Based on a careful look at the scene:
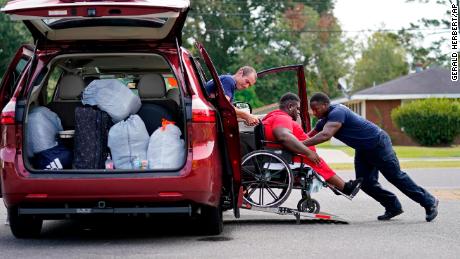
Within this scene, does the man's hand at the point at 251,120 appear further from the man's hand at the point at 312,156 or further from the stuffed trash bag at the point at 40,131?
the stuffed trash bag at the point at 40,131

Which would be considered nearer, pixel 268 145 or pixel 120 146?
pixel 120 146

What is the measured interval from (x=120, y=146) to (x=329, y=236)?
213cm

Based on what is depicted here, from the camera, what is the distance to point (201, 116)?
848 cm

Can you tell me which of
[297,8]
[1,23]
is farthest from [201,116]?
[297,8]

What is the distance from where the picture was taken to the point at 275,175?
35.1 feet

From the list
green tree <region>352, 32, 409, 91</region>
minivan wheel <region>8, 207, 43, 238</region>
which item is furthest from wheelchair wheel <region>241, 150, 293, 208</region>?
green tree <region>352, 32, 409, 91</region>

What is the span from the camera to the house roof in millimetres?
49938

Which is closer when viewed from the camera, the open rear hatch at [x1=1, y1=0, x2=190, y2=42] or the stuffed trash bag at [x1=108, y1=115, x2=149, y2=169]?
the open rear hatch at [x1=1, y1=0, x2=190, y2=42]

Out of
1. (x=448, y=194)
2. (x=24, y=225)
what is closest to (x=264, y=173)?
(x=24, y=225)

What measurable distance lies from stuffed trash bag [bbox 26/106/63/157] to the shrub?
3420cm

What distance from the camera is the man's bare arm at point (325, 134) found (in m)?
10.7

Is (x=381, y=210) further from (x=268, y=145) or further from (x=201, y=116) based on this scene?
(x=201, y=116)

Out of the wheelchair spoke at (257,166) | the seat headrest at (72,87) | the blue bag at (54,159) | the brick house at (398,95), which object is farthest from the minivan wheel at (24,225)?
the brick house at (398,95)

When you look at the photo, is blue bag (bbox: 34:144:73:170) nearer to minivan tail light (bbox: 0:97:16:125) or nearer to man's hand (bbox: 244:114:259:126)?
minivan tail light (bbox: 0:97:16:125)
